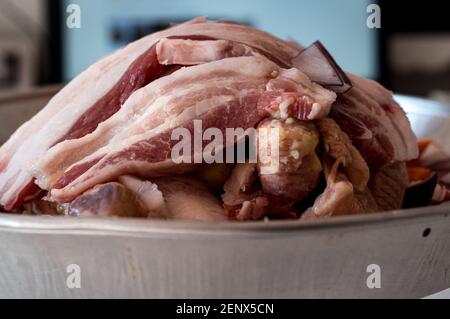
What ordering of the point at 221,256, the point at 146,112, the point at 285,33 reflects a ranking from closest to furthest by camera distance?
the point at 221,256
the point at 146,112
the point at 285,33

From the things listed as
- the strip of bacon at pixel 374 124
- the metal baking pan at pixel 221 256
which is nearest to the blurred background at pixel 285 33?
the strip of bacon at pixel 374 124

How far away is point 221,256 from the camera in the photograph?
437 mm

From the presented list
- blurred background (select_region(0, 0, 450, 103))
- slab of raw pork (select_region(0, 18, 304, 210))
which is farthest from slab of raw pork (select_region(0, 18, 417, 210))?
blurred background (select_region(0, 0, 450, 103))

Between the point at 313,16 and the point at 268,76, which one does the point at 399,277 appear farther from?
the point at 313,16

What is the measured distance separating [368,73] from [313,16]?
0.27m

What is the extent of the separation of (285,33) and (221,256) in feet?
5.56

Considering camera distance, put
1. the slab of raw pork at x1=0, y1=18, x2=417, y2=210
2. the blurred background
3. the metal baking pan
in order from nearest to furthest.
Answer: the metal baking pan, the slab of raw pork at x1=0, y1=18, x2=417, y2=210, the blurred background

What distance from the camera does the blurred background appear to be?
208cm

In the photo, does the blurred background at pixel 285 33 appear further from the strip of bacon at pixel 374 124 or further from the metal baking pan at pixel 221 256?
the metal baking pan at pixel 221 256

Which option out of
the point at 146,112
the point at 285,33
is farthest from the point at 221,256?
the point at 285,33

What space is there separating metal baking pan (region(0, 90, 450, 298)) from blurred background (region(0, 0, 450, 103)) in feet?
4.94

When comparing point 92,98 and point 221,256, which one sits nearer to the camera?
point 221,256

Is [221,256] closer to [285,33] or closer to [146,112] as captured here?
[146,112]

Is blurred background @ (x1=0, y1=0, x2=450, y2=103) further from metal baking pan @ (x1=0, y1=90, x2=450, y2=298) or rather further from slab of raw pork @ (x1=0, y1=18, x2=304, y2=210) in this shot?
metal baking pan @ (x1=0, y1=90, x2=450, y2=298)
